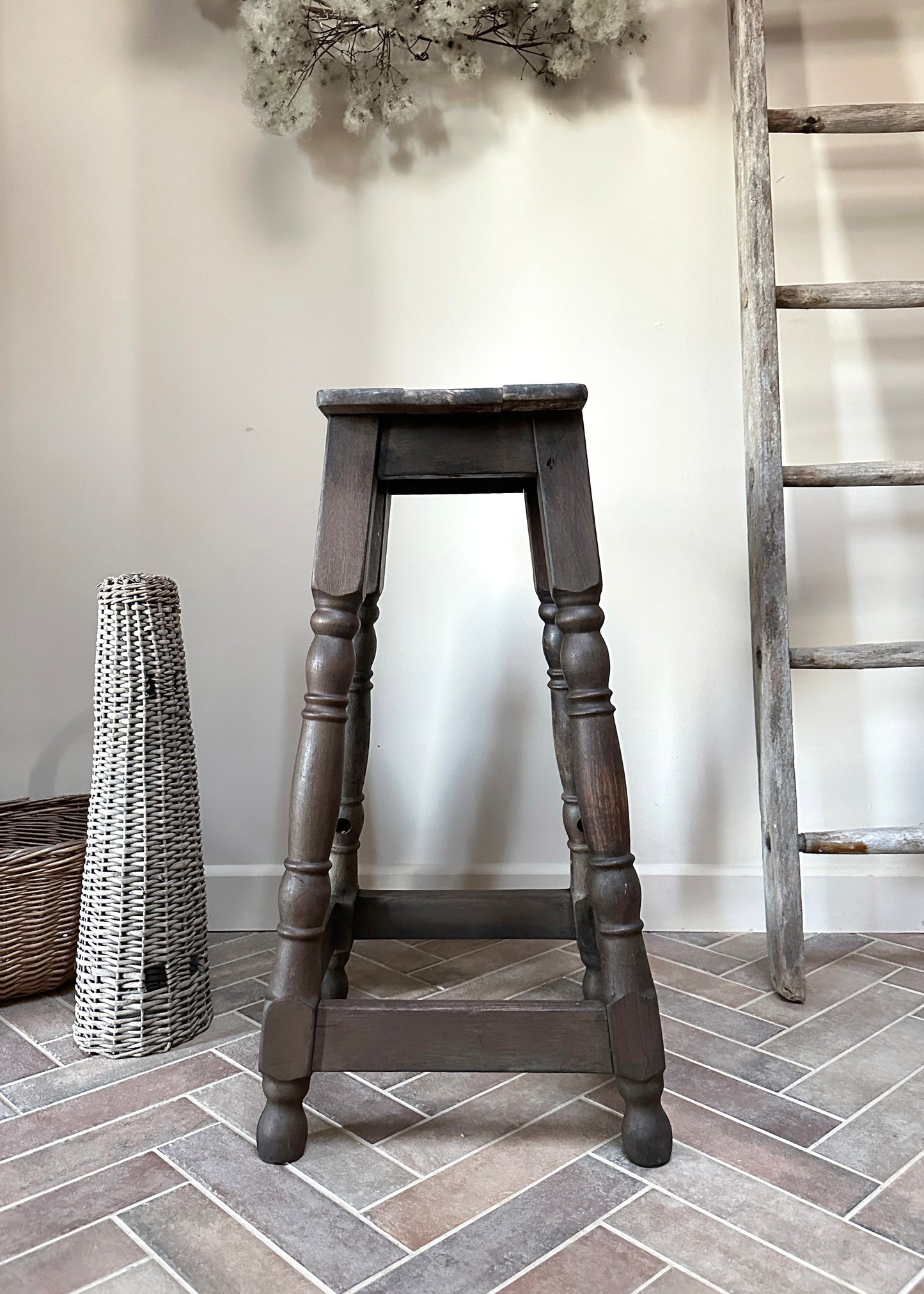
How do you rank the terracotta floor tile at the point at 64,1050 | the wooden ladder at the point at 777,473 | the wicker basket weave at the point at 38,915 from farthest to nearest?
the wooden ladder at the point at 777,473, the wicker basket weave at the point at 38,915, the terracotta floor tile at the point at 64,1050

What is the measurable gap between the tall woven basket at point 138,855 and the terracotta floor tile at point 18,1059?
5 centimetres

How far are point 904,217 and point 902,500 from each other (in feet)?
1.73

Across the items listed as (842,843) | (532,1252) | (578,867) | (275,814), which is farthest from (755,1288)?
(275,814)

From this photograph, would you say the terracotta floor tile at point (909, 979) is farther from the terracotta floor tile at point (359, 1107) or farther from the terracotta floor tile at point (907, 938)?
the terracotta floor tile at point (359, 1107)

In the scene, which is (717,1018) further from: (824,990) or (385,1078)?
(385,1078)

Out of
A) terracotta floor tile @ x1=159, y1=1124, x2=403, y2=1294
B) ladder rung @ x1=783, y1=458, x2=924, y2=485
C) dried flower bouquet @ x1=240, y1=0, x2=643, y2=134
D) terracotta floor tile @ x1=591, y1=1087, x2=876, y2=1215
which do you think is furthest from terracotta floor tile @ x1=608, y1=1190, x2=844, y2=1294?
dried flower bouquet @ x1=240, y1=0, x2=643, y2=134

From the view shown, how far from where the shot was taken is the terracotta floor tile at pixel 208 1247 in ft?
2.89

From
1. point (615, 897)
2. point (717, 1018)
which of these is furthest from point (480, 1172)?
point (717, 1018)

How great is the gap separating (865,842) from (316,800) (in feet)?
3.07

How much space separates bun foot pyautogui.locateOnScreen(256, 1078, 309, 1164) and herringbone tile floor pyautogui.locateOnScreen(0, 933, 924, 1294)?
2cm

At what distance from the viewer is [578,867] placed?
1.45 metres

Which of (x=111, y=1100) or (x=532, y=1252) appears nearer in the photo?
(x=532, y=1252)

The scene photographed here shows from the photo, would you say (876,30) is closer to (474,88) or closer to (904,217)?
(904,217)

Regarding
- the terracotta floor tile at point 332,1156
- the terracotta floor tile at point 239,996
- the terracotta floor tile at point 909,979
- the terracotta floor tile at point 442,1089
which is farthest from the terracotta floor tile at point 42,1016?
the terracotta floor tile at point 909,979
